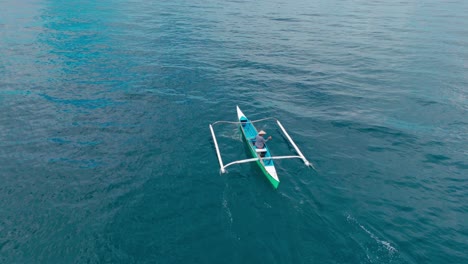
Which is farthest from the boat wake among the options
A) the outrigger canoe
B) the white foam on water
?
the outrigger canoe

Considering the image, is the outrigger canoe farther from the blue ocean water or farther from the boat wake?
the boat wake

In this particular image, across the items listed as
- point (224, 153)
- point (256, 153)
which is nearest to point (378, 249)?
point (256, 153)

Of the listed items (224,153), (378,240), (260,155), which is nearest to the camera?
(378,240)

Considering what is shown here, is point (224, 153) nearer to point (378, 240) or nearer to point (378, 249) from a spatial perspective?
point (378, 240)

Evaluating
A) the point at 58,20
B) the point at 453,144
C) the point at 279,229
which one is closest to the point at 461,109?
the point at 453,144

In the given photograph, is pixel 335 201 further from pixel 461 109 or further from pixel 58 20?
pixel 58 20

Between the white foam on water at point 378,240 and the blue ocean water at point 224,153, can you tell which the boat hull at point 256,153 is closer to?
the blue ocean water at point 224,153
